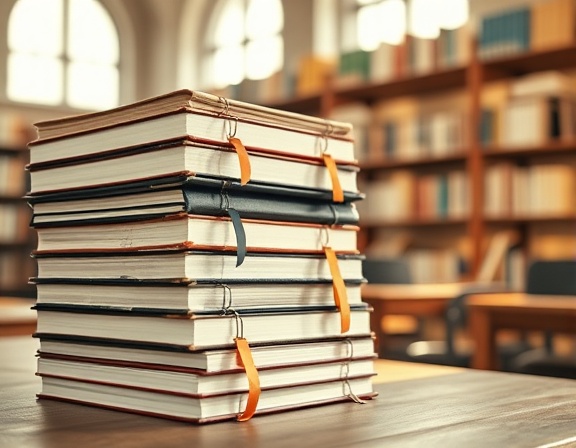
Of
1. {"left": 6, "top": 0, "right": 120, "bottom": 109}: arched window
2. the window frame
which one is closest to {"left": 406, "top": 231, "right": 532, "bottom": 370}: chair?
the window frame

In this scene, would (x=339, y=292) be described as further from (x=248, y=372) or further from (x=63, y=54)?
(x=63, y=54)

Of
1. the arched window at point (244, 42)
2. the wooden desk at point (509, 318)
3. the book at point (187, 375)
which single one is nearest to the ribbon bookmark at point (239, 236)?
the book at point (187, 375)

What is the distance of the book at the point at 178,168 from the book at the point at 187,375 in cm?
17

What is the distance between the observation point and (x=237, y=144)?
0.80m

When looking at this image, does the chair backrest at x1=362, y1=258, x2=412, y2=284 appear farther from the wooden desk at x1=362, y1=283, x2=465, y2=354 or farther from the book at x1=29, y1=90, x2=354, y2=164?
Answer: the book at x1=29, y1=90, x2=354, y2=164

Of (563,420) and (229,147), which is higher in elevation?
(229,147)

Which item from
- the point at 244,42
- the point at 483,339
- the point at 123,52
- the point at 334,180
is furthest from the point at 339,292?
the point at 123,52

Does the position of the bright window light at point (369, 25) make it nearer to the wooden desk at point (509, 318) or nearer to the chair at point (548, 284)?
the chair at point (548, 284)

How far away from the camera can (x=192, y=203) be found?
75 cm

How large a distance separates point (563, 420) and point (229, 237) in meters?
0.35

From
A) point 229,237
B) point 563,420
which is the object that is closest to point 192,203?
point 229,237

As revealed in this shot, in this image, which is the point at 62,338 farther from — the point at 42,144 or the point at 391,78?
the point at 391,78

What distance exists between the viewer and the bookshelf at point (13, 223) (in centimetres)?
815

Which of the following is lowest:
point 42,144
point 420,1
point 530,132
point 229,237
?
point 229,237
